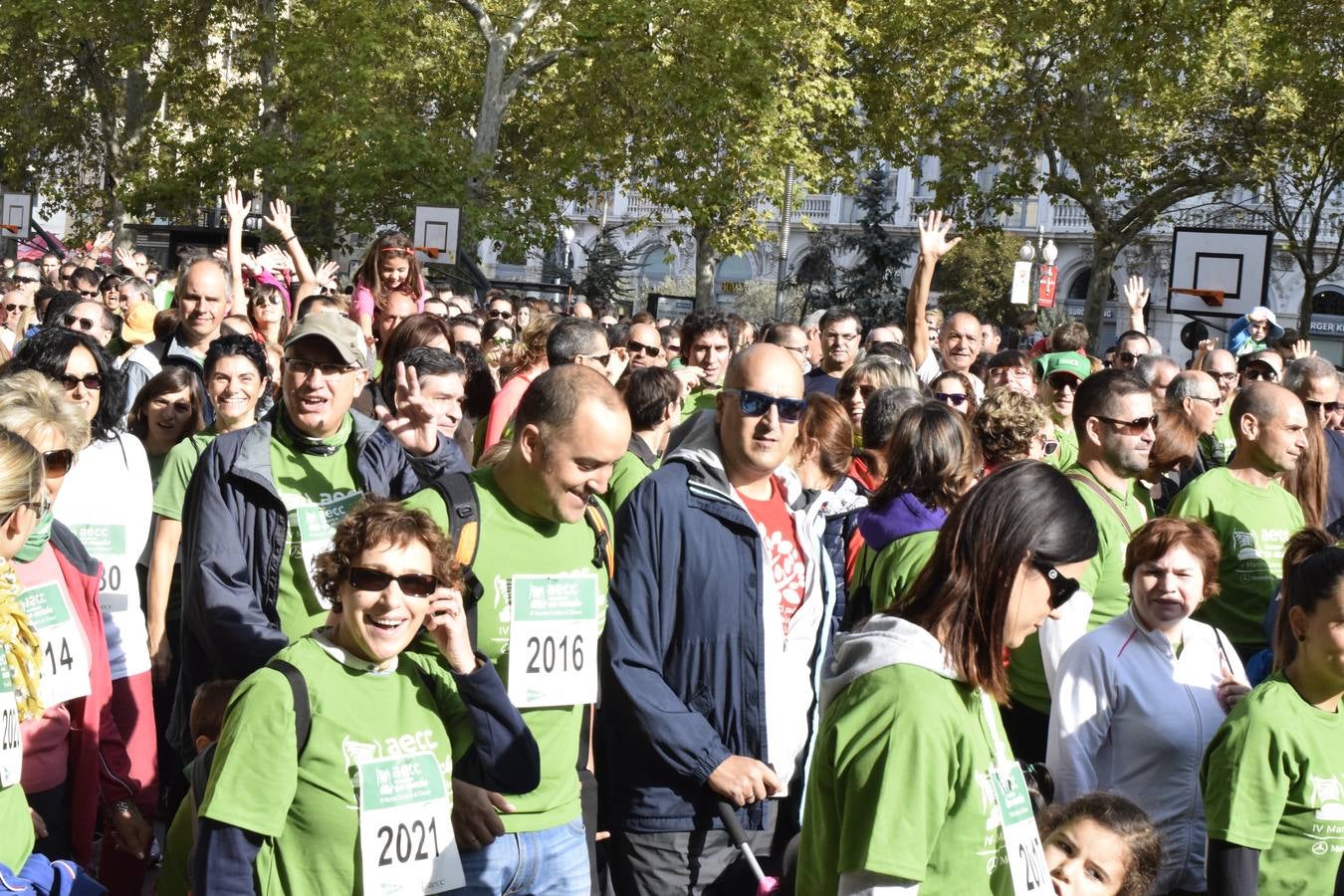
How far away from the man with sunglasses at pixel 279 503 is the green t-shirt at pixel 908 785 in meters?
1.69

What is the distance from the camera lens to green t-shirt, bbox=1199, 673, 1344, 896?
3.58m

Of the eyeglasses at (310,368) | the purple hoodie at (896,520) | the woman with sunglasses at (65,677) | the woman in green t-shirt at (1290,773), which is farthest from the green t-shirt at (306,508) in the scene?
the woman in green t-shirt at (1290,773)

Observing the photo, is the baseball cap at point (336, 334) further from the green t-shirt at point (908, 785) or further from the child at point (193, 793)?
the green t-shirt at point (908, 785)

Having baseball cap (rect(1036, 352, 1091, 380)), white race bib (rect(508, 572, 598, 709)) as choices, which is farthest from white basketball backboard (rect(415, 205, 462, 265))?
white race bib (rect(508, 572, 598, 709))

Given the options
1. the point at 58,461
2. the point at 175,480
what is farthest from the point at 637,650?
the point at 175,480

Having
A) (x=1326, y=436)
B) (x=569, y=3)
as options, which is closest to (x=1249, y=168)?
(x=569, y=3)

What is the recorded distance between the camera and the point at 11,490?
3.14 m

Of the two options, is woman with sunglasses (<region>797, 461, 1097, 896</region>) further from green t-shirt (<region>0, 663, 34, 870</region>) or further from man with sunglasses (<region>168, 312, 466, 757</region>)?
man with sunglasses (<region>168, 312, 466, 757</region>)

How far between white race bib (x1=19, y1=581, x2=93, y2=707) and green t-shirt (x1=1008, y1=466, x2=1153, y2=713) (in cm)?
248

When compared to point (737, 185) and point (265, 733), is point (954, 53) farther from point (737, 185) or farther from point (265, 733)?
point (265, 733)

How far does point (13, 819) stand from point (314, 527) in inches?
43.0

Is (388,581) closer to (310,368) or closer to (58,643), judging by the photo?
(58,643)

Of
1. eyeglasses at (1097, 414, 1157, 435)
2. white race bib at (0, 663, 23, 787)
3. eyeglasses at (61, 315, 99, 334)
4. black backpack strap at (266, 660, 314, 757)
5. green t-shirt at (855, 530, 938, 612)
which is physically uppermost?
eyeglasses at (61, 315, 99, 334)

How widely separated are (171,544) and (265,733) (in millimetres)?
2328
